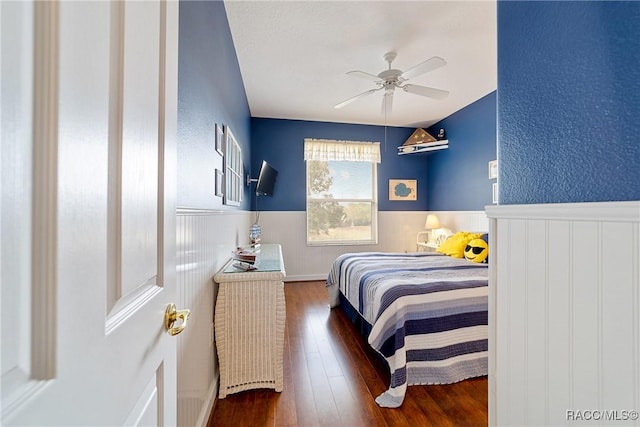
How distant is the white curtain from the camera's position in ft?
15.0

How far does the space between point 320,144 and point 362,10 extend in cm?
254

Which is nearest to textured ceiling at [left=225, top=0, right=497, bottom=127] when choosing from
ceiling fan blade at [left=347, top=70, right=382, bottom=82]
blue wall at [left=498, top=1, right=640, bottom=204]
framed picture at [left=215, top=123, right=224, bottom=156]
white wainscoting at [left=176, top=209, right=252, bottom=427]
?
ceiling fan blade at [left=347, top=70, right=382, bottom=82]

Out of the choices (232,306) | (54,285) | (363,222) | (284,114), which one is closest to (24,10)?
(54,285)

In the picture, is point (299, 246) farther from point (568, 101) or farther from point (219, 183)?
point (568, 101)

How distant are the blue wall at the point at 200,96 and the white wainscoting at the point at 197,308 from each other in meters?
0.12

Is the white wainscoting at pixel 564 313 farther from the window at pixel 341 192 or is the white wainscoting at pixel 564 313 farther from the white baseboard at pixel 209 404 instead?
the window at pixel 341 192

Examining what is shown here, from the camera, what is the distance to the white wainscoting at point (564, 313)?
65 centimetres

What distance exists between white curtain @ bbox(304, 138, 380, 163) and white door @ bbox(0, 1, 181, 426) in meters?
4.03

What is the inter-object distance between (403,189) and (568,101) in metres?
4.29

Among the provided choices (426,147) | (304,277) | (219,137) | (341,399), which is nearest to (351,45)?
(219,137)

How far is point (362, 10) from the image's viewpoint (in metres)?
2.12

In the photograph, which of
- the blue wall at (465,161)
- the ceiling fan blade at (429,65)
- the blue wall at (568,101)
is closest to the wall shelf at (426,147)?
the blue wall at (465,161)

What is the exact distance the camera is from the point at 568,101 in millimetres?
797

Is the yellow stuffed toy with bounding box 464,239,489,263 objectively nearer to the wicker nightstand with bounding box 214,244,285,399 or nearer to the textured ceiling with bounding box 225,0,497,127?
the textured ceiling with bounding box 225,0,497,127
